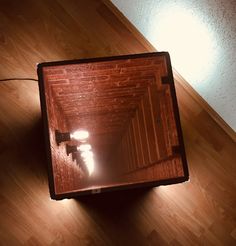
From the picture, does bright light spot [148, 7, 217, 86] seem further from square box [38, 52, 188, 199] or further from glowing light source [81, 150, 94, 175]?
glowing light source [81, 150, 94, 175]

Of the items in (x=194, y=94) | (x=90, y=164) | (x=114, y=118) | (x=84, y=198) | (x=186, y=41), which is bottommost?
(x=90, y=164)

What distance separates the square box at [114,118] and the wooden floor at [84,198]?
153 mm

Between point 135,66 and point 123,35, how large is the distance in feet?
1.69

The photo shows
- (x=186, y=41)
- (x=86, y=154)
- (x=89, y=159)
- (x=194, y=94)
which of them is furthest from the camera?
(x=89, y=159)

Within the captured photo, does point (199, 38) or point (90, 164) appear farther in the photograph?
point (90, 164)

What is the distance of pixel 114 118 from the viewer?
1.90m

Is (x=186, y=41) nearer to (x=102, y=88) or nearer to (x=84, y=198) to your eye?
(x=102, y=88)

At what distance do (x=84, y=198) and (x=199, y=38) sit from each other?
877mm

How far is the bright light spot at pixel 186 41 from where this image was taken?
1.45 meters

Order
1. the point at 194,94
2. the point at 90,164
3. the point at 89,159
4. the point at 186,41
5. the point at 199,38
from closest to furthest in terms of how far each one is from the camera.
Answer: the point at 199,38
the point at 186,41
the point at 194,94
the point at 89,159
the point at 90,164

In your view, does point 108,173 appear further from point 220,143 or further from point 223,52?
point 223,52

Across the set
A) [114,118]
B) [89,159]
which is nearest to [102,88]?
[114,118]

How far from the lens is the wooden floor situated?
1652 mm

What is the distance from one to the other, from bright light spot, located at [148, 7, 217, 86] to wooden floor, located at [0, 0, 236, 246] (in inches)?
4.6
